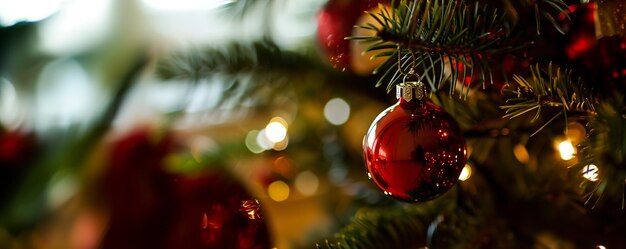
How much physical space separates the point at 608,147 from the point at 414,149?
106mm

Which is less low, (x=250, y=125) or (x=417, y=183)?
(x=417, y=183)

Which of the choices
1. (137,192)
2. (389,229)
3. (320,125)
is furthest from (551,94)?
(137,192)

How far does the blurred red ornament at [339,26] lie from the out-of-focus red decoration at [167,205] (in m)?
0.14

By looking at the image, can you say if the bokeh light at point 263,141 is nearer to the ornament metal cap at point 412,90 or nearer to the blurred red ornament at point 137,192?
the blurred red ornament at point 137,192

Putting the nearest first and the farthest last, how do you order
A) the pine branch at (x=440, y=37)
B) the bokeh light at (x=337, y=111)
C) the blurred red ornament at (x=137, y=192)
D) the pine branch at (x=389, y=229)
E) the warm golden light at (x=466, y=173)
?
1. the pine branch at (x=440, y=37)
2. the pine branch at (x=389, y=229)
3. the warm golden light at (x=466, y=173)
4. the blurred red ornament at (x=137, y=192)
5. the bokeh light at (x=337, y=111)

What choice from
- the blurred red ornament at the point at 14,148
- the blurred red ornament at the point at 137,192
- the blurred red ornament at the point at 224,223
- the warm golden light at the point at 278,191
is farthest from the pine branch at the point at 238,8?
the blurred red ornament at the point at 14,148

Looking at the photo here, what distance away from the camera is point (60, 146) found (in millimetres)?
953

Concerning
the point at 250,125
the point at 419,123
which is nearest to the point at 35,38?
the point at 250,125

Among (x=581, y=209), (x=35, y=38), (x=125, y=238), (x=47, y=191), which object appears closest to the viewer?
(x=581, y=209)

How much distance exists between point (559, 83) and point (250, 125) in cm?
72

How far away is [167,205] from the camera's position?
2.42 feet

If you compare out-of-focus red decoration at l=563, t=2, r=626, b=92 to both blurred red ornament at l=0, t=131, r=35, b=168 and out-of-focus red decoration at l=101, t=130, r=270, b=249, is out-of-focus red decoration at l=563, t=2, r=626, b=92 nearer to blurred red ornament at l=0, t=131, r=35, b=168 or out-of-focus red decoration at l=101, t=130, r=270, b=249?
out-of-focus red decoration at l=101, t=130, r=270, b=249

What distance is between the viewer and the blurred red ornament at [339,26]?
47 cm

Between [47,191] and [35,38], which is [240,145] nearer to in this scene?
[47,191]
